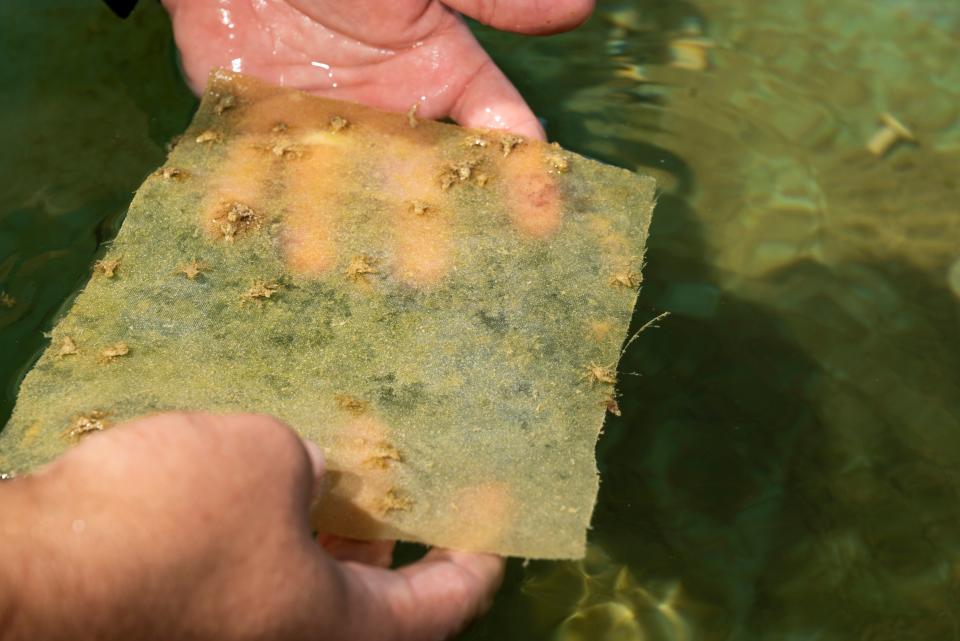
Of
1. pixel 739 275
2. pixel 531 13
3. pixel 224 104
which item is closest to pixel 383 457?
pixel 224 104

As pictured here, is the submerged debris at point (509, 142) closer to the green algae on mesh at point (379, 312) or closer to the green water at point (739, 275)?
the green algae on mesh at point (379, 312)

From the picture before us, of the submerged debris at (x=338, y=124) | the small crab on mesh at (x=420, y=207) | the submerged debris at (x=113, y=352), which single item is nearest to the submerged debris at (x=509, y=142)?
the small crab on mesh at (x=420, y=207)

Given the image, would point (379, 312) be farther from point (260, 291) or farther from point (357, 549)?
point (357, 549)

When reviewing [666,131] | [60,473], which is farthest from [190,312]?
[666,131]

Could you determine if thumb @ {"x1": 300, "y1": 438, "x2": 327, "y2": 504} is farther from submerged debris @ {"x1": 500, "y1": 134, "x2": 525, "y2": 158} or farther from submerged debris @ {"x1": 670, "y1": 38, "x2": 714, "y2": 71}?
submerged debris @ {"x1": 670, "y1": 38, "x2": 714, "y2": 71}

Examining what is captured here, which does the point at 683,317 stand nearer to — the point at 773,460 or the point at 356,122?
the point at 773,460

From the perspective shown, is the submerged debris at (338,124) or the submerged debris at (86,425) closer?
the submerged debris at (86,425)
